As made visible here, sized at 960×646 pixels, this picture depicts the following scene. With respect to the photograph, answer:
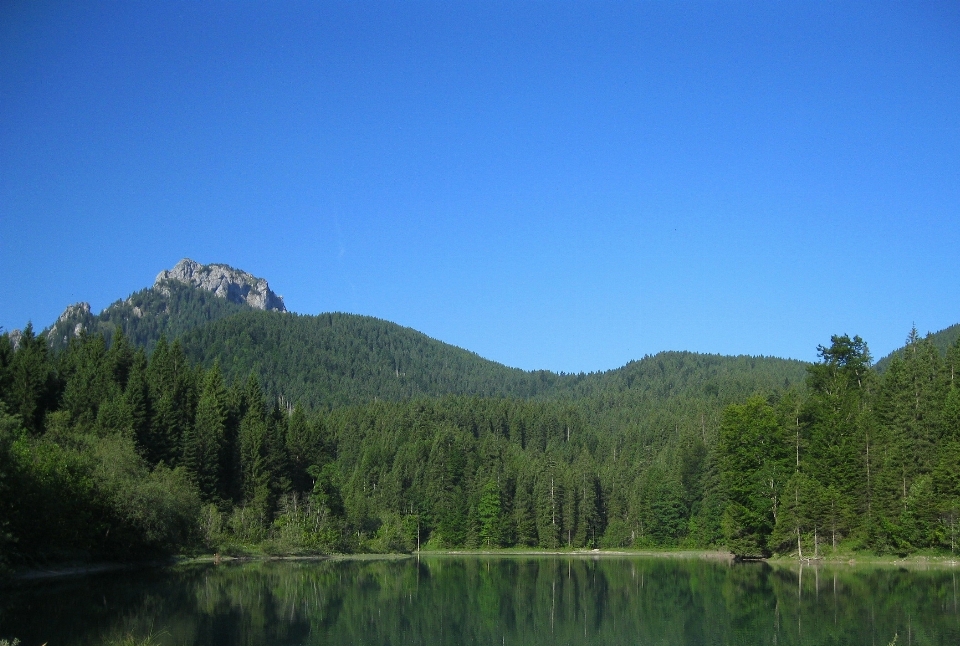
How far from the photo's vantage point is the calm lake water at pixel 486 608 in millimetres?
33094

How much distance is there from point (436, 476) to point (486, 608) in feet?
277

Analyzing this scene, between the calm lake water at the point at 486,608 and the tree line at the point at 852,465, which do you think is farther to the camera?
the tree line at the point at 852,465

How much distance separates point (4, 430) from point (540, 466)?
9353 cm

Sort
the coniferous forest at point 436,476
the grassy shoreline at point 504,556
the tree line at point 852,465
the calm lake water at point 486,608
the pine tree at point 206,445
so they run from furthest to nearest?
the pine tree at point 206,445
the tree line at point 852,465
the coniferous forest at point 436,476
the grassy shoreline at point 504,556
the calm lake water at point 486,608

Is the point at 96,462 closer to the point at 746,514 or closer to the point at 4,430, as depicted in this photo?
the point at 4,430

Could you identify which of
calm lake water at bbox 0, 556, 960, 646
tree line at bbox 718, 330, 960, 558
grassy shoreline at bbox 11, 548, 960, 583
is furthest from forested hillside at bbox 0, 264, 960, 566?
calm lake water at bbox 0, 556, 960, 646

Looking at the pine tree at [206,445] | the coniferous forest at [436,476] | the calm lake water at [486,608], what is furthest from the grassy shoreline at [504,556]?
the pine tree at [206,445]

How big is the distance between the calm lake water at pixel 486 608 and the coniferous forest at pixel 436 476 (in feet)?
18.9

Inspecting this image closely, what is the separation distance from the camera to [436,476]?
423 ft

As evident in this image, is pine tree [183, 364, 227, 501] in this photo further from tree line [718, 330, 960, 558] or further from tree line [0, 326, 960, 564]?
tree line [718, 330, 960, 558]

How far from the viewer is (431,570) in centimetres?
7769

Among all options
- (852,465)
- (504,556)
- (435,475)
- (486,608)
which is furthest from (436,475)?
(486,608)

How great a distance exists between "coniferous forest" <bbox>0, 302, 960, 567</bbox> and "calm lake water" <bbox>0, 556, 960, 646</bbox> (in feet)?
18.9

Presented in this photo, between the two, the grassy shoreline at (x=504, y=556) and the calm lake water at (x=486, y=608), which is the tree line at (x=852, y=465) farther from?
the calm lake water at (x=486, y=608)
